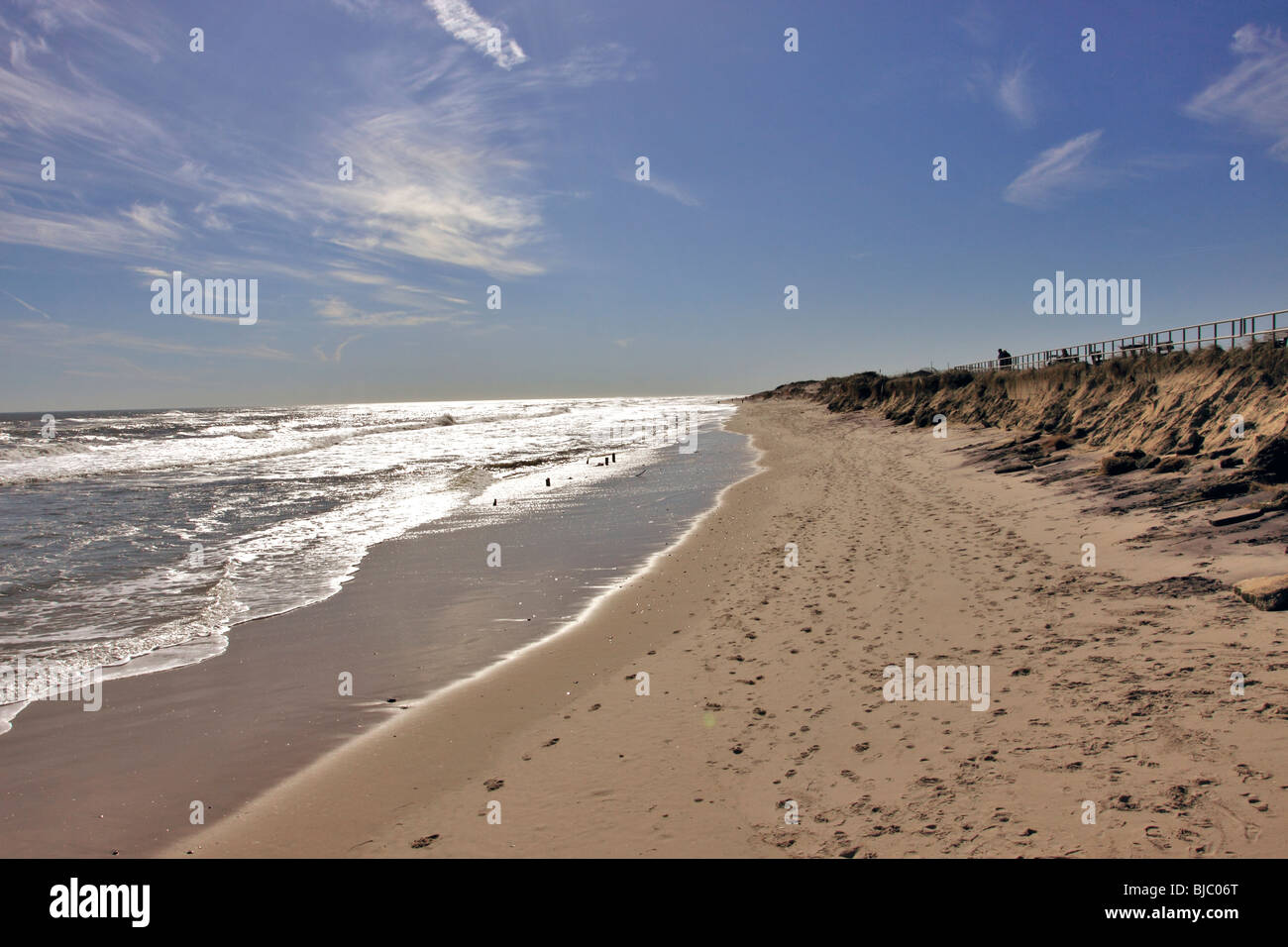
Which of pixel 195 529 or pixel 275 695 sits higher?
pixel 195 529

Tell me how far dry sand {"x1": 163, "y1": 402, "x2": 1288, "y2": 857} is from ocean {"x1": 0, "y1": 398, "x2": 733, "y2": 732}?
496 cm

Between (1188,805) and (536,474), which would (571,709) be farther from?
(536,474)

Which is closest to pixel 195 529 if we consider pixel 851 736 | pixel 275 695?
pixel 275 695

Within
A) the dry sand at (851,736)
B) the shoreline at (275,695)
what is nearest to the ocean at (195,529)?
the shoreline at (275,695)

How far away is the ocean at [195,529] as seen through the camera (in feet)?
32.3

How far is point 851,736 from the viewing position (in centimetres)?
600

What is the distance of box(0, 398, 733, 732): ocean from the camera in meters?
9.84

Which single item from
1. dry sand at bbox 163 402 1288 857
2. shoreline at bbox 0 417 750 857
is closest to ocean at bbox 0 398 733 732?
shoreline at bbox 0 417 750 857

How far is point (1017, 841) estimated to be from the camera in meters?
4.32

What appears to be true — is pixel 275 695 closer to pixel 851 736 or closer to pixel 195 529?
pixel 851 736

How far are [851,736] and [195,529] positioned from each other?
18.5 metres

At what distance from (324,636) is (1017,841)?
8844 mm

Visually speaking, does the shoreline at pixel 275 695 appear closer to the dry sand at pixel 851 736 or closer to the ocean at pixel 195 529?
the dry sand at pixel 851 736
